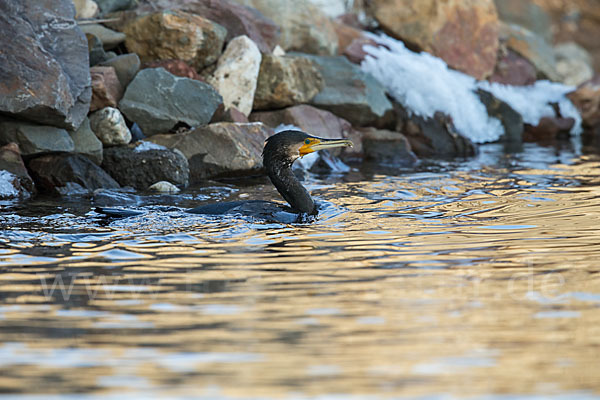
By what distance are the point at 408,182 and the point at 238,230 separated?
144 inches

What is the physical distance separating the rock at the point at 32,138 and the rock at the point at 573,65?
14.1m

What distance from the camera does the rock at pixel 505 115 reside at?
15.5m

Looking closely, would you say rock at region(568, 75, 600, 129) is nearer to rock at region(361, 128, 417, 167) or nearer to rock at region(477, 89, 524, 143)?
rock at region(477, 89, 524, 143)

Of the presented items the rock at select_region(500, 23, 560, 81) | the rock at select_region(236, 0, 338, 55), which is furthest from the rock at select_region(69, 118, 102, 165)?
the rock at select_region(500, 23, 560, 81)

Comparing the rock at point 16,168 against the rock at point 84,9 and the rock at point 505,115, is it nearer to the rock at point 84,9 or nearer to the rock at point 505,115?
the rock at point 84,9

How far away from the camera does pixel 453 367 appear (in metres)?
3.41

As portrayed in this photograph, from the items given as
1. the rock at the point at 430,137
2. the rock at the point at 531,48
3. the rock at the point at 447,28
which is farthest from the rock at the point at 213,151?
the rock at the point at 531,48

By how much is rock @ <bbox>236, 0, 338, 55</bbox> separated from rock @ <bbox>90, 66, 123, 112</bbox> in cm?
425

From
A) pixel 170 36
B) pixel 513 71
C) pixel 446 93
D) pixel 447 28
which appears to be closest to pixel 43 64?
pixel 170 36

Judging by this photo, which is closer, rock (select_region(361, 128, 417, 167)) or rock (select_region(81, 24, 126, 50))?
rock (select_region(81, 24, 126, 50))

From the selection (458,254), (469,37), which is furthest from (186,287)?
(469,37)

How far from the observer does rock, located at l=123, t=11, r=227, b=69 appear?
36.2 feet

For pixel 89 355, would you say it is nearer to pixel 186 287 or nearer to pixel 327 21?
pixel 186 287

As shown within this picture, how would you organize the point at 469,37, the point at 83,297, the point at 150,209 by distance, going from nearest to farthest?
the point at 83,297, the point at 150,209, the point at 469,37
